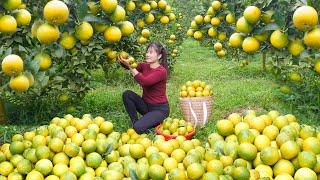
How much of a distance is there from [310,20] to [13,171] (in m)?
1.88

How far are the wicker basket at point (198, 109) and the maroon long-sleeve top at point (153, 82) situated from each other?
48 centimetres

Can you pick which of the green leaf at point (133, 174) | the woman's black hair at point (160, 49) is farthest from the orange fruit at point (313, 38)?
the woman's black hair at point (160, 49)

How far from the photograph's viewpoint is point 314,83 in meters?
5.82

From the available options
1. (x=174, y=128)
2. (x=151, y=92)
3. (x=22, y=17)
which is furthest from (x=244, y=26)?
(x=151, y=92)

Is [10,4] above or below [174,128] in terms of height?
above

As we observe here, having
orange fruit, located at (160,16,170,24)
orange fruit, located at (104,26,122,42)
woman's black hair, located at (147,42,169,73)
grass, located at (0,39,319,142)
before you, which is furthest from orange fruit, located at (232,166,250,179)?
orange fruit, located at (160,16,170,24)

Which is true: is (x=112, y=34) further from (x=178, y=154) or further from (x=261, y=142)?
(x=261, y=142)

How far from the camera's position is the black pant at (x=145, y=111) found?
471 centimetres

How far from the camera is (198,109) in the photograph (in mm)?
5383

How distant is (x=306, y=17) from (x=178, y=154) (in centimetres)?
105

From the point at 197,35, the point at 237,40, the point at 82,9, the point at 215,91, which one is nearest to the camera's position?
the point at 82,9

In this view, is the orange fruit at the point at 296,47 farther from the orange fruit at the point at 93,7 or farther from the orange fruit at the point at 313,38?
the orange fruit at the point at 93,7

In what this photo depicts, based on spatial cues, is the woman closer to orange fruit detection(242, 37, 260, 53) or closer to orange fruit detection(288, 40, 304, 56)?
orange fruit detection(242, 37, 260, 53)

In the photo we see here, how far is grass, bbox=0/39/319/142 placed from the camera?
580 centimetres
